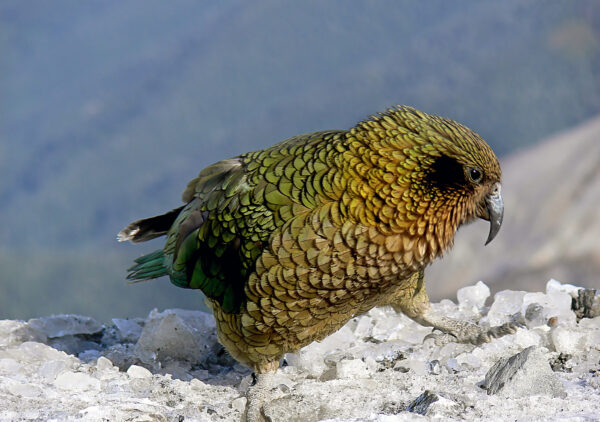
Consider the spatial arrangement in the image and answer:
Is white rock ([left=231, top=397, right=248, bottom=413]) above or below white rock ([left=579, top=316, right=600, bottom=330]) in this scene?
below

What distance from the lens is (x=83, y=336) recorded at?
4.38 meters

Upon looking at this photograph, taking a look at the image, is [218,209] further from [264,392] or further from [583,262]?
[583,262]

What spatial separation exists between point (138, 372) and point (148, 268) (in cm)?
58

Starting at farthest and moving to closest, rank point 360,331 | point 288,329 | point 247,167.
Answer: point 360,331, point 247,167, point 288,329

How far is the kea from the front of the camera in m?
2.85

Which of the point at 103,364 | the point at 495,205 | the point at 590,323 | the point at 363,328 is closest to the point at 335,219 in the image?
the point at 495,205

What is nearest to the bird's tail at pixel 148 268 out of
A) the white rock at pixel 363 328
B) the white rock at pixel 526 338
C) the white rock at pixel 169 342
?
the white rock at pixel 169 342

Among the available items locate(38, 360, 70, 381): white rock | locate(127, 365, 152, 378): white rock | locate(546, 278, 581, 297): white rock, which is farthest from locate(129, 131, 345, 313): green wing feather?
locate(546, 278, 581, 297): white rock

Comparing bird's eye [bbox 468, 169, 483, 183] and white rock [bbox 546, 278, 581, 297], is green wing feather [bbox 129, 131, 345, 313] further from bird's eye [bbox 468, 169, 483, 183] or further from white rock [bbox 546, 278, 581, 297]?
white rock [bbox 546, 278, 581, 297]

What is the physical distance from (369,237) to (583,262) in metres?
2.81

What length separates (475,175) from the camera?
284 cm

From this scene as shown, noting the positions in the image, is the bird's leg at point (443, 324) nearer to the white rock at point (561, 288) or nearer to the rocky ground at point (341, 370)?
the rocky ground at point (341, 370)

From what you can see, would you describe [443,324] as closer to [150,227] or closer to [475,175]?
[475,175]

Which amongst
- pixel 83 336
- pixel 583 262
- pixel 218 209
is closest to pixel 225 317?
pixel 218 209
